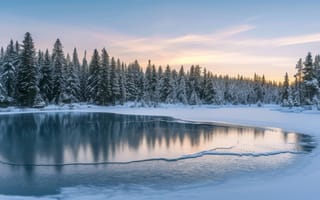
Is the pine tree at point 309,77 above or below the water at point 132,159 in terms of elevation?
above

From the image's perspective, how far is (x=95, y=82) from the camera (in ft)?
207

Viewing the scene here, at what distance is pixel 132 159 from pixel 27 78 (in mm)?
41402

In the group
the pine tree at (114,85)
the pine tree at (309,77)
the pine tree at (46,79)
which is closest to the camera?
the pine tree at (46,79)

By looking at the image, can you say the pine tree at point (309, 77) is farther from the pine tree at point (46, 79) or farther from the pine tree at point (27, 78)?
the pine tree at point (27, 78)

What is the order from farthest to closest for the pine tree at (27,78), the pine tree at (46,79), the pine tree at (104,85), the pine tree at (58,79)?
the pine tree at (104,85)
the pine tree at (58,79)
the pine tree at (46,79)
the pine tree at (27,78)

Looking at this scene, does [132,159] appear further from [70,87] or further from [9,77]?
[70,87]

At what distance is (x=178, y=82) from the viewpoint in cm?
8756

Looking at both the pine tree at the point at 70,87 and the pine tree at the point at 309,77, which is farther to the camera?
the pine tree at the point at 309,77

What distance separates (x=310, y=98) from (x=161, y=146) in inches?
2166

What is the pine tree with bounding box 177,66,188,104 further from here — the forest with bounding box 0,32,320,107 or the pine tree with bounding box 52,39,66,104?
the pine tree with bounding box 52,39,66,104

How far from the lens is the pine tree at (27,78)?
48438 mm

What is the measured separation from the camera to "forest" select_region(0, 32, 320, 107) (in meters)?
50.0

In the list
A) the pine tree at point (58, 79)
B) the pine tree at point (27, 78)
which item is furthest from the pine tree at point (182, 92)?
the pine tree at point (27, 78)

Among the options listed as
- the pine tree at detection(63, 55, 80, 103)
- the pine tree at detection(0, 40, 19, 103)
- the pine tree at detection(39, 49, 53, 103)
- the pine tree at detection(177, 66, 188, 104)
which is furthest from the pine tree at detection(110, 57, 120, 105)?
the pine tree at detection(177, 66, 188, 104)
